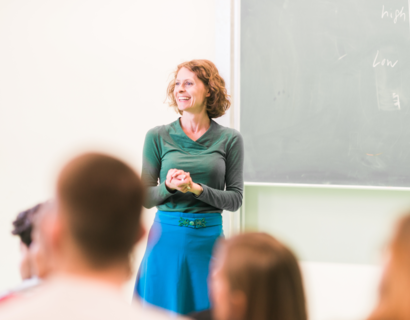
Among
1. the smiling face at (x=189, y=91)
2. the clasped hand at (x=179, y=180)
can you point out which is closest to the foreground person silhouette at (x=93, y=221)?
the clasped hand at (x=179, y=180)

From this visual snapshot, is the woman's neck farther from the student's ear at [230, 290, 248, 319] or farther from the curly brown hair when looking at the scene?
the student's ear at [230, 290, 248, 319]

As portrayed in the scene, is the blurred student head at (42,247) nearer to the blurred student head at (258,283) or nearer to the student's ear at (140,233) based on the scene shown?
the student's ear at (140,233)

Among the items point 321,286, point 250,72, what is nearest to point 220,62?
point 250,72

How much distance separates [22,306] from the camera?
54cm

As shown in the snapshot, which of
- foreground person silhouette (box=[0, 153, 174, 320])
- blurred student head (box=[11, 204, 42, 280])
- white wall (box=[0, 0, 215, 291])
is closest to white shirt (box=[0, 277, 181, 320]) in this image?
foreground person silhouette (box=[0, 153, 174, 320])

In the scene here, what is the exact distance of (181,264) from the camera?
5.49 feet

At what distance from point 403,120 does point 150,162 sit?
1.59m

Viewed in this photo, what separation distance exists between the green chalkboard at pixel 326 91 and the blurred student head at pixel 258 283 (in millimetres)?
1751

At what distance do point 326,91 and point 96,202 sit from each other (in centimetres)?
203

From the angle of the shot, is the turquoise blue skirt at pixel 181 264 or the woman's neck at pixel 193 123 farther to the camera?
the woman's neck at pixel 193 123

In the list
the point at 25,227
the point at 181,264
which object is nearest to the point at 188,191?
the point at 181,264

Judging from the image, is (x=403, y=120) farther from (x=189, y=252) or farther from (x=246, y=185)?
(x=189, y=252)

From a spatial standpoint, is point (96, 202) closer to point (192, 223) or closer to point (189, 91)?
point (192, 223)

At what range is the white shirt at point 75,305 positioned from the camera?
52cm
